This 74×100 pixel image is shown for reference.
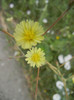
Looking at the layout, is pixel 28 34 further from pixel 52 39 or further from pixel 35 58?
pixel 52 39

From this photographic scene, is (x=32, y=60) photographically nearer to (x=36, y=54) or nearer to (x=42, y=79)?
(x=36, y=54)

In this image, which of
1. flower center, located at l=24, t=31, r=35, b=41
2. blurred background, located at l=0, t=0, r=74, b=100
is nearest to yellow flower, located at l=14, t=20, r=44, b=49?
flower center, located at l=24, t=31, r=35, b=41

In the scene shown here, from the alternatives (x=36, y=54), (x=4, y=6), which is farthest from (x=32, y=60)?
(x=4, y=6)

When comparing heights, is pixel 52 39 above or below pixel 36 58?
above

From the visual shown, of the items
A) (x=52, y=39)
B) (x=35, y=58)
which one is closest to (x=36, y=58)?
(x=35, y=58)

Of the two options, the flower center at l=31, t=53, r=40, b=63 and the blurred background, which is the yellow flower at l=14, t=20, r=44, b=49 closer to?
the flower center at l=31, t=53, r=40, b=63

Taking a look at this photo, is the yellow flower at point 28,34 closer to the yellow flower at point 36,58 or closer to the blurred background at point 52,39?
the yellow flower at point 36,58

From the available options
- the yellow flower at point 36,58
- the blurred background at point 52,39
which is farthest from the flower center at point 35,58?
the blurred background at point 52,39
